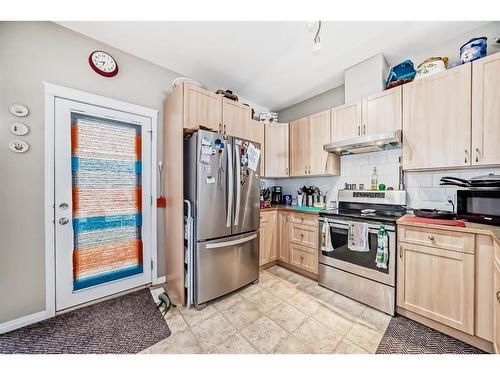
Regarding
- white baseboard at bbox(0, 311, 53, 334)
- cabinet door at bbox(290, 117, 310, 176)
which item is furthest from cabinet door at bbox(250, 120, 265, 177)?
white baseboard at bbox(0, 311, 53, 334)

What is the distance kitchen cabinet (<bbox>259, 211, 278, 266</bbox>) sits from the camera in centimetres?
269

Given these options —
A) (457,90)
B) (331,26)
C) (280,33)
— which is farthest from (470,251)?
(280,33)

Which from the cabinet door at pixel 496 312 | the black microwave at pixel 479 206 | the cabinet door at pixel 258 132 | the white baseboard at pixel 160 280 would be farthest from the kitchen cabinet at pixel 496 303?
the white baseboard at pixel 160 280

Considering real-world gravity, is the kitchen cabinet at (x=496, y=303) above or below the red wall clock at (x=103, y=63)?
below

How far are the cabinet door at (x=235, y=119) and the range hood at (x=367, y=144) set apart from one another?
1.13m

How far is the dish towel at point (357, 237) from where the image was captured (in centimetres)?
190

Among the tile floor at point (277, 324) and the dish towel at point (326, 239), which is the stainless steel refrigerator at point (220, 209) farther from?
the dish towel at point (326, 239)

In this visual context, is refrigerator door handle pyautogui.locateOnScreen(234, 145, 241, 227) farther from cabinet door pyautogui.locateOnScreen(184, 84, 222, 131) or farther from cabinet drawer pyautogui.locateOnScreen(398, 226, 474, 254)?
cabinet drawer pyautogui.locateOnScreen(398, 226, 474, 254)

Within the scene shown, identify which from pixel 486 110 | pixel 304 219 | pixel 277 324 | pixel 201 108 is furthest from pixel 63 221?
pixel 486 110

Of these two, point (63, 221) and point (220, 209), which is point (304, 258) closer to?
point (220, 209)

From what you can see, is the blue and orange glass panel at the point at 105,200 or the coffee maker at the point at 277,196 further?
the coffee maker at the point at 277,196

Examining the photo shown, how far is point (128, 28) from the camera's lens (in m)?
1.81
